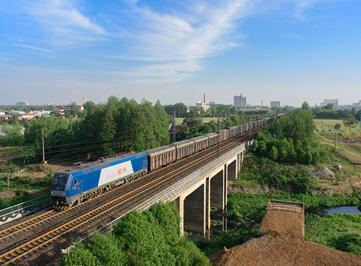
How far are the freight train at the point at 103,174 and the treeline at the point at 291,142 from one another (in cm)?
3158

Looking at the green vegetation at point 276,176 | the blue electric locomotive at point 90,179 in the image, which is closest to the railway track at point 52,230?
the blue electric locomotive at point 90,179

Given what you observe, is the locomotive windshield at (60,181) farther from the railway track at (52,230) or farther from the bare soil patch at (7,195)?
the bare soil patch at (7,195)

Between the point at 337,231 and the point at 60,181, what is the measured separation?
37.6 meters

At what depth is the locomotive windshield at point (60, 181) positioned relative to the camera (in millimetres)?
29359

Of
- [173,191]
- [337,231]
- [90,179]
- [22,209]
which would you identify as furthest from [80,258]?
[337,231]

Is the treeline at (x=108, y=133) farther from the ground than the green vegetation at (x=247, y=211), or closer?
farther from the ground

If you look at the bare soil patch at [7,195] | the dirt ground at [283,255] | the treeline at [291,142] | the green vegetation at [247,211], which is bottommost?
the green vegetation at [247,211]

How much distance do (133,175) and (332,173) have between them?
181ft

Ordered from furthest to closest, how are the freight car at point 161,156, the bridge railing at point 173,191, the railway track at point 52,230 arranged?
the freight car at point 161,156 → the bridge railing at point 173,191 → the railway track at point 52,230

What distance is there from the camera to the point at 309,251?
104 ft

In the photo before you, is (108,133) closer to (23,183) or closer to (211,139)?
(23,183)

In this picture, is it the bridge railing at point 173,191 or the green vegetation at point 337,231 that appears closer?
the bridge railing at point 173,191

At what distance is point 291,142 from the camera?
87562mm

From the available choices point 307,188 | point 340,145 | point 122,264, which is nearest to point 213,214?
point 307,188
